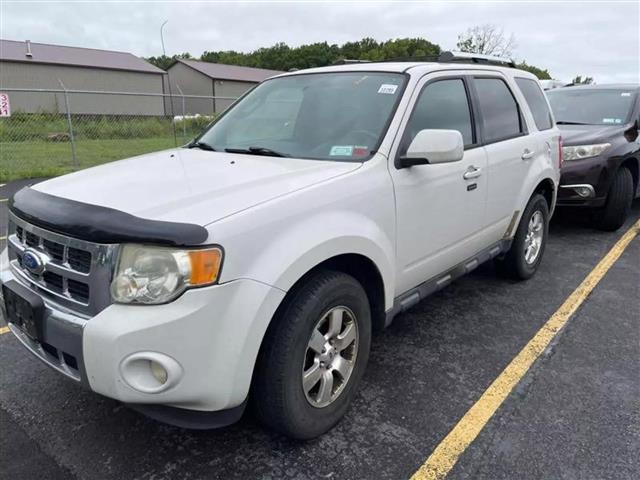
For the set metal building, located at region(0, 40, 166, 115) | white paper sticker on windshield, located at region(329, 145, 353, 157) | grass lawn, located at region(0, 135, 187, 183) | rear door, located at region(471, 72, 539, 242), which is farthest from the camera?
metal building, located at region(0, 40, 166, 115)

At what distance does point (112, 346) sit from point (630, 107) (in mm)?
7319

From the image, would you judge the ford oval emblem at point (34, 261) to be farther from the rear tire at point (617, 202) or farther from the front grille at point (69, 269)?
the rear tire at point (617, 202)

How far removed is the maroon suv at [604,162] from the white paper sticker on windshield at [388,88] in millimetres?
3858

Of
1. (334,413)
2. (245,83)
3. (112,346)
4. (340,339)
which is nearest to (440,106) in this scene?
(340,339)

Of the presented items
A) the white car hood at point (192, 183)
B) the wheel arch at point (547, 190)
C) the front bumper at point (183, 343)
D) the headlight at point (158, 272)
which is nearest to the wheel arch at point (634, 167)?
the wheel arch at point (547, 190)

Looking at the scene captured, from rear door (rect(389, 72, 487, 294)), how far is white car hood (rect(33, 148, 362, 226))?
440mm

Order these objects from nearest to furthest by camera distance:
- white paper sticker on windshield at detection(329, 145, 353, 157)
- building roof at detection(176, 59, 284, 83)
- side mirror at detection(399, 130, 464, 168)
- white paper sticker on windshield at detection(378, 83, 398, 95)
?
side mirror at detection(399, 130, 464, 168) < white paper sticker on windshield at detection(329, 145, 353, 157) < white paper sticker on windshield at detection(378, 83, 398, 95) < building roof at detection(176, 59, 284, 83)

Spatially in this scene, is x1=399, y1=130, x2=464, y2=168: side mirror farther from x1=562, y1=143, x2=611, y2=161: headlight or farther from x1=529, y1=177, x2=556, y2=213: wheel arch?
x1=562, y1=143, x2=611, y2=161: headlight

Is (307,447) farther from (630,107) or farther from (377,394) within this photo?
(630,107)

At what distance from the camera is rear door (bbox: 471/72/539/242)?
378 cm

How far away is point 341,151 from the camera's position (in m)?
2.88

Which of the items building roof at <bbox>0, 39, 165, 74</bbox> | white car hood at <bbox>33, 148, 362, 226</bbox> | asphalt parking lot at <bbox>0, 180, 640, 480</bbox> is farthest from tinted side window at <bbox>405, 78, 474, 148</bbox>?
building roof at <bbox>0, 39, 165, 74</bbox>

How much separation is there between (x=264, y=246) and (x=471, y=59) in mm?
2896

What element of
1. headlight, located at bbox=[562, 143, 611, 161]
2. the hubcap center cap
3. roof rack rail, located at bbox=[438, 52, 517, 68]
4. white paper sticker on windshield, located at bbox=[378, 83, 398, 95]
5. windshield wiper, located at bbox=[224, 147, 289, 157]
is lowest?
the hubcap center cap
